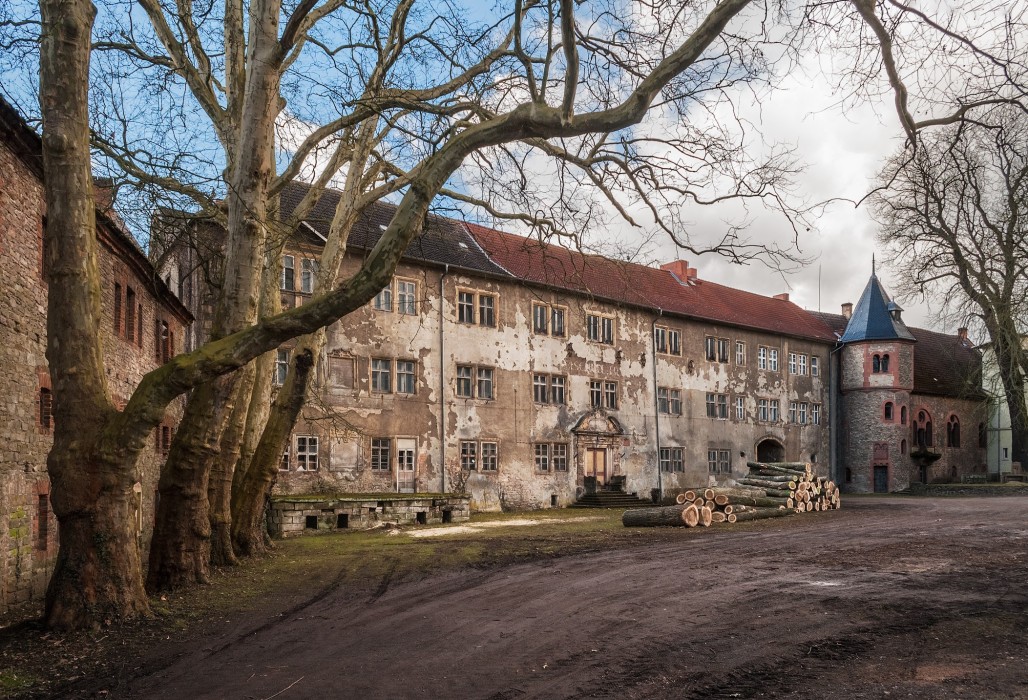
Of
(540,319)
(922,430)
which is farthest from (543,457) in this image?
(922,430)

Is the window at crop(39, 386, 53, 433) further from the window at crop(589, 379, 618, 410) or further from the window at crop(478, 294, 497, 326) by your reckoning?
the window at crop(589, 379, 618, 410)

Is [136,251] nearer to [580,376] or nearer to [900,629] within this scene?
[900,629]

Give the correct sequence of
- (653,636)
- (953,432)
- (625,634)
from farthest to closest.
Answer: (953,432)
(625,634)
(653,636)

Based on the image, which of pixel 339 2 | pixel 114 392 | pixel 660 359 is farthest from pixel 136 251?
pixel 660 359

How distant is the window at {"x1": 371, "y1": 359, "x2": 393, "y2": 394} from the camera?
25.4m

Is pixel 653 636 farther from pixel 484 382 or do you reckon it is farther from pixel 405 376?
pixel 484 382

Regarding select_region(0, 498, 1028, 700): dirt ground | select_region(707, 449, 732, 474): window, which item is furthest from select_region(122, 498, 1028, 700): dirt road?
select_region(707, 449, 732, 474): window

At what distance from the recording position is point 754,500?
23578 millimetres

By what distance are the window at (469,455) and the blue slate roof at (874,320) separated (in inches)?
950

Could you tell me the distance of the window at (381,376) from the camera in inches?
1002

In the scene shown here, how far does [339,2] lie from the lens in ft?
43.5

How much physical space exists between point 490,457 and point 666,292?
12982 mm

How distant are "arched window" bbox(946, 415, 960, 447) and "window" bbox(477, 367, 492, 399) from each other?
30476 millimetres

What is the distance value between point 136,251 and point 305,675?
11.5m
